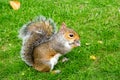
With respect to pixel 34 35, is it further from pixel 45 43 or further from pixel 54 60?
pixel 54 60

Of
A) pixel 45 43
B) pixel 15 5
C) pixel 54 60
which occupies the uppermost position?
Answer: pixel 15 5

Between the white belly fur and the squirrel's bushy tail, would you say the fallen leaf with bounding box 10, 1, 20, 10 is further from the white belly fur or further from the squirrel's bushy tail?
the white belly fur

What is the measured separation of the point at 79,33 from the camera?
461 centimetres

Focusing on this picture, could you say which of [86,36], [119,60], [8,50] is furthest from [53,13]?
[119,60]

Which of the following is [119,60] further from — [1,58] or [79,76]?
[1,58]

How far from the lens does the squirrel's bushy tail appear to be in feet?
12.5

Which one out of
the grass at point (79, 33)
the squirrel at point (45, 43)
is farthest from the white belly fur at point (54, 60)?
the grass at point (79, 33)

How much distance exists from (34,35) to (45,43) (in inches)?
5.8

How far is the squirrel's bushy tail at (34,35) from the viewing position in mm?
3820

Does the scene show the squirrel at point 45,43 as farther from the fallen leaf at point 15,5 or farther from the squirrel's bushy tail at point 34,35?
the fallen leaf at point 15,5

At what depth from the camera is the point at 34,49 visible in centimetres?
384

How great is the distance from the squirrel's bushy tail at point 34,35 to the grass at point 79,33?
0.74 ft

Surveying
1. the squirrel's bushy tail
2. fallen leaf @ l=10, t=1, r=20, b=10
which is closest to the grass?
fallen leaf @ l=10, t=1, r=20, b=10

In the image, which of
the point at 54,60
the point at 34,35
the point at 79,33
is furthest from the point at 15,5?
the point at 54,60
